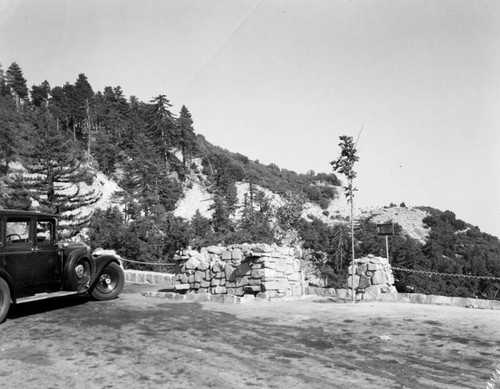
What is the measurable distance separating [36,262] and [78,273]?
0.94 m

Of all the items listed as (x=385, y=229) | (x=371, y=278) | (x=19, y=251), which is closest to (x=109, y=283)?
(x=19, y=251)

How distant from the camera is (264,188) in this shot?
70.4m

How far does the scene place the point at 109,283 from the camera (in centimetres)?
1066

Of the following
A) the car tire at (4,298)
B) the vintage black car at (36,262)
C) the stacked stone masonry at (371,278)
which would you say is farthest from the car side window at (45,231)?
the stacked stone masonry at (371,278)

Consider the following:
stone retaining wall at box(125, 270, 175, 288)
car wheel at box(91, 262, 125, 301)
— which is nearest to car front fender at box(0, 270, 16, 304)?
car wheel at box(91, 262, 125, 301)

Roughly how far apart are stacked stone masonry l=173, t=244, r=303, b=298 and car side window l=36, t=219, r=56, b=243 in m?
4.10

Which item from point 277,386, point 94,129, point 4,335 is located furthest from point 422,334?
point 94,129

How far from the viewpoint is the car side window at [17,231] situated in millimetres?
8086

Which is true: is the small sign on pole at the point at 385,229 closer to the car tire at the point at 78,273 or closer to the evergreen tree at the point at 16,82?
the car tire at the point at 78,273

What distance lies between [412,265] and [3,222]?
3327 cm

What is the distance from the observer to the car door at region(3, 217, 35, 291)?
790 cm

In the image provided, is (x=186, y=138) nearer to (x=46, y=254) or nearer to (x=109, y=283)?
(x=109, y=283)

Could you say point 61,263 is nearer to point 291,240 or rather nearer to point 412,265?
point 412,265

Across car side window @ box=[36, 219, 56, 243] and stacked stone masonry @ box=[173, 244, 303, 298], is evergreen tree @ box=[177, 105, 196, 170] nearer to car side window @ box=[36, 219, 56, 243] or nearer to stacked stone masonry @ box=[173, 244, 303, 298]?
stacked stone masonry @ box=[173, 244, 303, 298]
